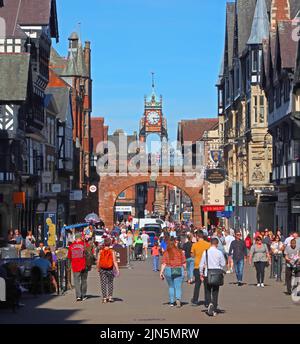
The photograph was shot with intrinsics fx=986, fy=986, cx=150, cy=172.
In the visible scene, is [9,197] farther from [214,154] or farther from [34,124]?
[214,154]

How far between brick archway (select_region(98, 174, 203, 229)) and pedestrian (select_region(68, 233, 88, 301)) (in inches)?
2656

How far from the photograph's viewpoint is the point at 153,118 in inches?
6166

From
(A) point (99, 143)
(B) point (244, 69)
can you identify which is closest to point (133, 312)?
(B) point (244, 69)

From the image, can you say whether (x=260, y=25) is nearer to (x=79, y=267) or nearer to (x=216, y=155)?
(x=216, y=155)

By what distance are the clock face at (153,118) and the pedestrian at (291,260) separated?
428ft

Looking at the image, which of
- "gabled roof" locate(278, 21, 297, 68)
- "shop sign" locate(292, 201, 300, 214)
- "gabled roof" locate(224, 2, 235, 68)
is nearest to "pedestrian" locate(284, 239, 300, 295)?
"shop sign" locate(292, 201, 300, 214)

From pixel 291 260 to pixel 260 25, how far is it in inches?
1489

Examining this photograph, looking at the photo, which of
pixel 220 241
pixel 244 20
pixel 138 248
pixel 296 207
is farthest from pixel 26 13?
pixel 220 241

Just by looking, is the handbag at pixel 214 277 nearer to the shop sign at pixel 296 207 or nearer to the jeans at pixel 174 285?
the jeans at pixel 174 285

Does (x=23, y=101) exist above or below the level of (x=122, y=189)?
above

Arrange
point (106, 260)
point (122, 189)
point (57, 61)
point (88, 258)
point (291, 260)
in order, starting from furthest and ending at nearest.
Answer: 1. point (122, 189)
2. point (57, 61)
3. point (291, 260)
4. point (88, 258)
5. point (106, 260)

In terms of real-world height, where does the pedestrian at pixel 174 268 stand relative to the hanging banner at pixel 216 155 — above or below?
below

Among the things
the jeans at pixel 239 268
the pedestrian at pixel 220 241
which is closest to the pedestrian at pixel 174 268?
the pedestrian at pixel 220 241

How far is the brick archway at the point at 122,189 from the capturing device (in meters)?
90.9
